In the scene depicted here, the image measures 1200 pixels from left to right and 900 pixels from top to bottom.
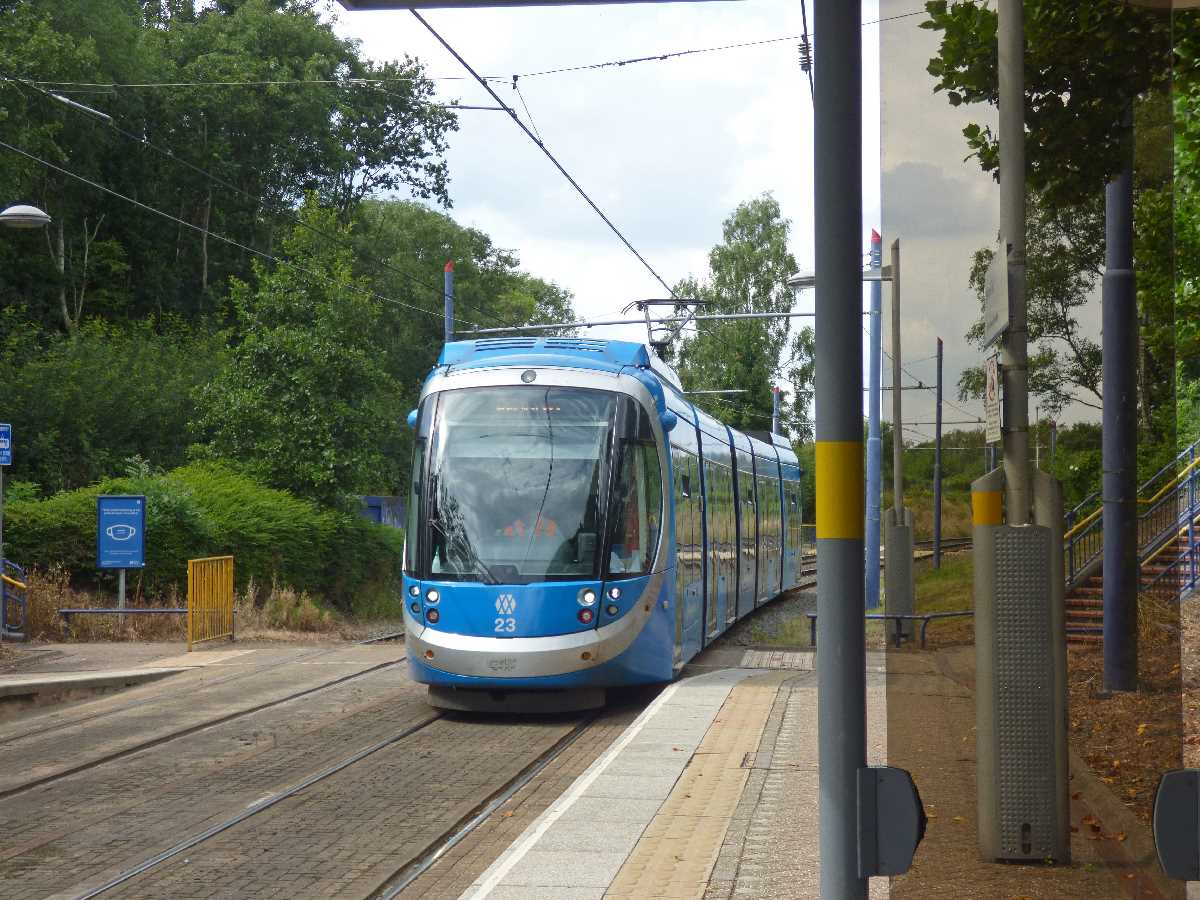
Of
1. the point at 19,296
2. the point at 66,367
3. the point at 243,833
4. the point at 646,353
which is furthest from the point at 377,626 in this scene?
the point at 243,833

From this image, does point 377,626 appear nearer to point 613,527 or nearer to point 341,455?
point 341,455

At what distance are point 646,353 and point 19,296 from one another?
32600mm

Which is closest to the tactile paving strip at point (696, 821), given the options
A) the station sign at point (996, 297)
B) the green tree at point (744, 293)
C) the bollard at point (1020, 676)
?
the bollard at point (1020, 676)

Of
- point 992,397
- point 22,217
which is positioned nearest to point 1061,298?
point 992,397

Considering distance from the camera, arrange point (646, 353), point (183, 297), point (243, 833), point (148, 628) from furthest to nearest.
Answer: point (183, 297) < point (148, 628) < point (646, 353) < point (243, 833)

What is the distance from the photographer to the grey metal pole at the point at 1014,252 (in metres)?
4.81

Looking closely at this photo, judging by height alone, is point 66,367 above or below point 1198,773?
above

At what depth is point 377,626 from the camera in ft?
102

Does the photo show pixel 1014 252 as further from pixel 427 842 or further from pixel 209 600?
pixel 209 600

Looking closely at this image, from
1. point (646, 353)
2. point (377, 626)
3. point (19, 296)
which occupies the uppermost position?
point (19, 296)

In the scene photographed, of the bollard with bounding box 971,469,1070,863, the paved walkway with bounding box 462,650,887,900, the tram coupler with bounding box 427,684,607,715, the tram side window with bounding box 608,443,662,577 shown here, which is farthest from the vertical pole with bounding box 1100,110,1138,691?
Answer: the tram coupler with bounding box 427,684,607,715

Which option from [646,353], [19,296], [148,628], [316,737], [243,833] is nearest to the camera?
[243,833]

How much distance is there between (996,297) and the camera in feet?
16.7

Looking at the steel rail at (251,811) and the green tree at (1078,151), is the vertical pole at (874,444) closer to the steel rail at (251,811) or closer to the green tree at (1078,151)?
the steel rail at (251,811)
